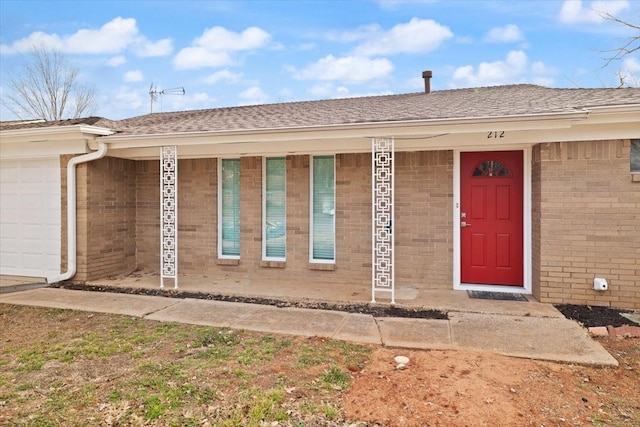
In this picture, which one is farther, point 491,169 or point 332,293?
point 491,169

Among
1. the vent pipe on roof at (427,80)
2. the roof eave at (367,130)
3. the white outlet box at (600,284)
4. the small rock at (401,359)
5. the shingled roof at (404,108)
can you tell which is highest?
the vent pipe on roof at (427,80)

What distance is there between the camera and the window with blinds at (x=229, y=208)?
839 centimetres

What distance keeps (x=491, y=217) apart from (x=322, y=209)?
10.1 ft

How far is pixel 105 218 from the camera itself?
807 cm

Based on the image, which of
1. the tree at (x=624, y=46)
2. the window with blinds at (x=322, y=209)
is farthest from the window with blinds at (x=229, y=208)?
the tree at (x=624, y=46)

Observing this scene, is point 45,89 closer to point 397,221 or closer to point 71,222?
point 71,222

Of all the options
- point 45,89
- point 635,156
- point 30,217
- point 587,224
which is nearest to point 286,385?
point 587,224

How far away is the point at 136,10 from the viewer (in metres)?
13.7

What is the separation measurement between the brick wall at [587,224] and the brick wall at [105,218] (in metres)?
7.92

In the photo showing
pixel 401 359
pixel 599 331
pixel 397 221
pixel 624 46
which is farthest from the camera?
pixel 624 46

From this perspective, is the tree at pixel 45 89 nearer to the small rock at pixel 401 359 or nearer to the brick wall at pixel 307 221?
the brick wall at pixel 307 221

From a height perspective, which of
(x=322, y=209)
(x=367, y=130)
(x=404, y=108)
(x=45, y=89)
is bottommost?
(x=322, y=209)

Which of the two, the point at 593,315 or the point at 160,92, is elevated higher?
the point at 160,92

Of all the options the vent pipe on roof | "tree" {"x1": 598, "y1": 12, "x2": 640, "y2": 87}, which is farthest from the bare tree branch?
the vent pipe on roof
